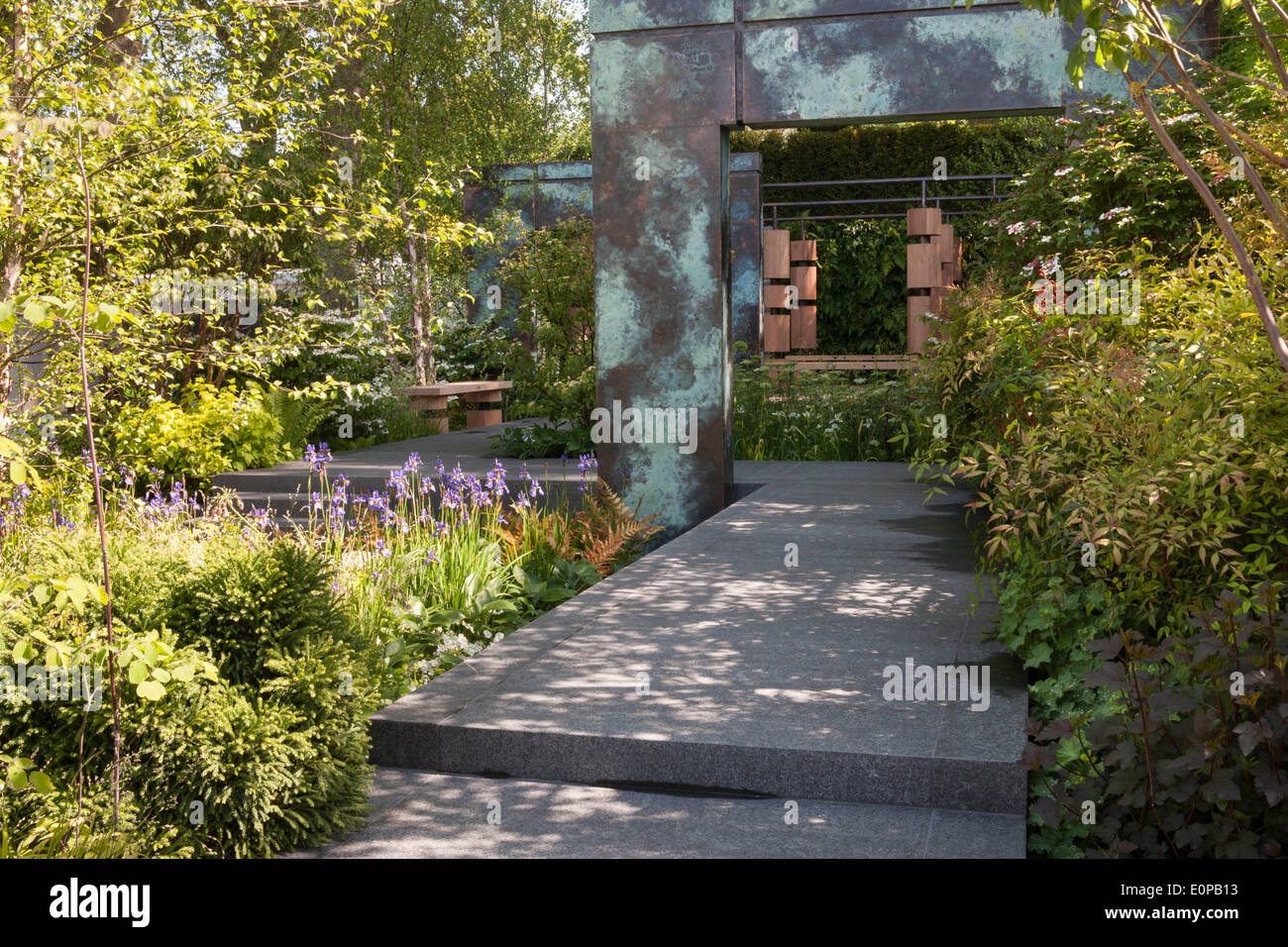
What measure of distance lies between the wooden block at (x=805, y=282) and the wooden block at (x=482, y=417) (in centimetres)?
465

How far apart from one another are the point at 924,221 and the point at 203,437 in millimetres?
9230

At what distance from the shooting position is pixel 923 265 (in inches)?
564

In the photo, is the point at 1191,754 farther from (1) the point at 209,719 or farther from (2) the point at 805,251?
(2) the point at 805,251

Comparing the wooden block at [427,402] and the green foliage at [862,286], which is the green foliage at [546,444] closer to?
the wooden block at [427,402]

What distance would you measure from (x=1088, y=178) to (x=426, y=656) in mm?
5806

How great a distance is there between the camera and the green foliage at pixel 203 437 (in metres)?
8.48

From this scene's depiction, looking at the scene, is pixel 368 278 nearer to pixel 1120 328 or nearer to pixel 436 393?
pixel 436 393

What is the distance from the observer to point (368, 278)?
57.2 ft

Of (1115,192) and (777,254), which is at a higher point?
(777,254)

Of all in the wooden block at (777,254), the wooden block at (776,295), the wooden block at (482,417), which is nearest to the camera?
the wooden block at (777,254)

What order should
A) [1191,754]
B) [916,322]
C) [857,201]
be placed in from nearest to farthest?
[1191,754]
[916,322]
[857,201]
